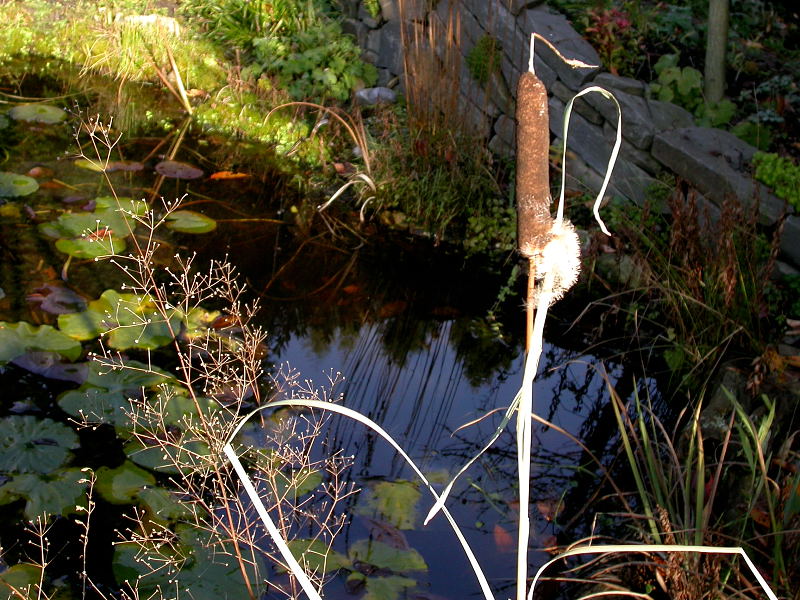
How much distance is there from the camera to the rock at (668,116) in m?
4.19

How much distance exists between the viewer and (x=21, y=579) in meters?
2.21

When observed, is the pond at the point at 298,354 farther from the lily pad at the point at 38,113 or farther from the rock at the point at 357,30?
the rock at the point at 357,30

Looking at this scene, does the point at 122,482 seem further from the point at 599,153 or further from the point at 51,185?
the point at 599,153

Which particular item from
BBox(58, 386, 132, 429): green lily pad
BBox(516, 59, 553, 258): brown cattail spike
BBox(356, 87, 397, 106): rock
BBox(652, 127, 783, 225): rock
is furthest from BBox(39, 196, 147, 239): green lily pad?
BBox(516, 59, 553, 258): brown cattail spike

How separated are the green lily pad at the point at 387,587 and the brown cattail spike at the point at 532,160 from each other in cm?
149

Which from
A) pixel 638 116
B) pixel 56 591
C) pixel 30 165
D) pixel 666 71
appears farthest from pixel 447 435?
pixel 30 165

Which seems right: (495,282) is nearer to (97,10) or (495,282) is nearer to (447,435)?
(447,435)

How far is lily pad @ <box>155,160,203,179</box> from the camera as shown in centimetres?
464

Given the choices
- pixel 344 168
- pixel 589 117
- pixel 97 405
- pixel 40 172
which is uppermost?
pixel 589 117

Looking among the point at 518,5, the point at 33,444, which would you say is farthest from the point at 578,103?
the point at 33,444

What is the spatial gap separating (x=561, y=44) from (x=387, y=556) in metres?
2.89

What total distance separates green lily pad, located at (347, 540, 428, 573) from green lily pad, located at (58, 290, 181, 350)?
116cm

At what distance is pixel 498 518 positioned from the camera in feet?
8.82

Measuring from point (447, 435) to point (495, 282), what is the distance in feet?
3.97
